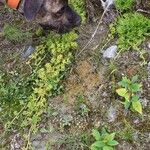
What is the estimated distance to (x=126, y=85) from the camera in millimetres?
4160

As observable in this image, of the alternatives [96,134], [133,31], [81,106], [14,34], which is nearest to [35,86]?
[81,106]

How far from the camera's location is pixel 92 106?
170 inches

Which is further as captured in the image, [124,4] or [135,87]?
[124,4]

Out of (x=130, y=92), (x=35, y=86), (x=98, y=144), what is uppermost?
(x=130, y=92)

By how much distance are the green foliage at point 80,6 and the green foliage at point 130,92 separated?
104cm

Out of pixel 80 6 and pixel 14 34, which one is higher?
pixel 80 6

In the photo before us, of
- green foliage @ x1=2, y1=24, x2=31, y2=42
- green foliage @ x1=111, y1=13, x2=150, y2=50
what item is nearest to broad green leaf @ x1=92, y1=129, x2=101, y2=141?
green foliage @ x1=111, y1=13, x2=150, y2=50

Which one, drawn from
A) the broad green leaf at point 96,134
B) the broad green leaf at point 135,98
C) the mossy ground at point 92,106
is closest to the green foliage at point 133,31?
the mossy ground at point 92,106

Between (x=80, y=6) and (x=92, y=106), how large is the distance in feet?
4.14

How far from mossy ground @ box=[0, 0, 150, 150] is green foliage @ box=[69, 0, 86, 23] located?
271mm

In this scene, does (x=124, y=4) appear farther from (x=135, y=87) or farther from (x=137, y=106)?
(x=137, y=106)

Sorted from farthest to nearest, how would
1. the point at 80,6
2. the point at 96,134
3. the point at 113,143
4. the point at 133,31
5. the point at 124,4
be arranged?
the point at 80,6
the point at 124,4
the point at 133,31
the point at 96,134
the point at 113,143

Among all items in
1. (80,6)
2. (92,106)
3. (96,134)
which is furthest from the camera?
(80,6)

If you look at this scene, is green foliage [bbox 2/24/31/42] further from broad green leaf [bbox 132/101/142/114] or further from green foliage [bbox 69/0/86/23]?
broad green leaf [bbox 132/101/142/114]
